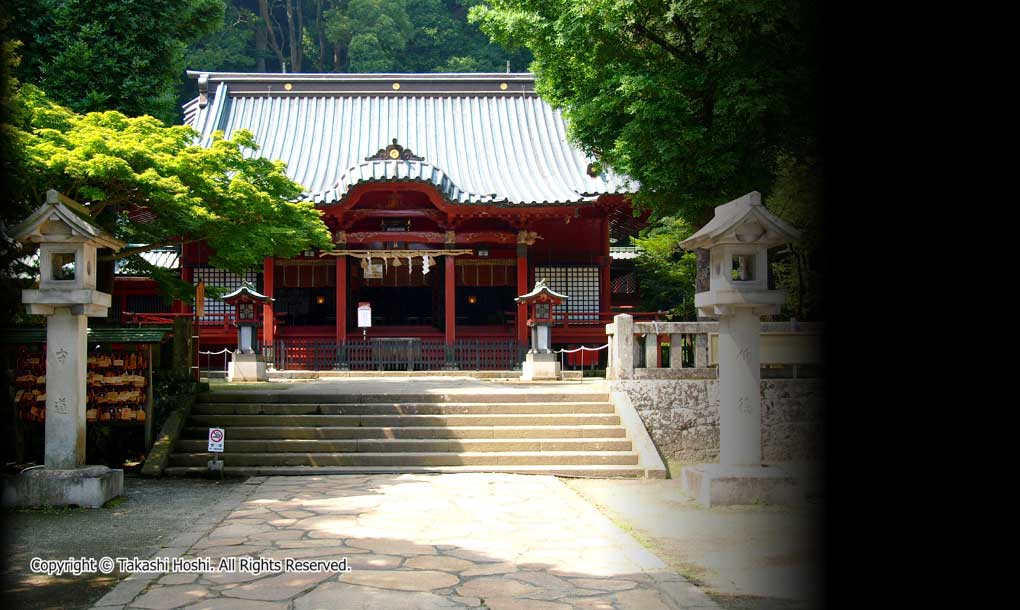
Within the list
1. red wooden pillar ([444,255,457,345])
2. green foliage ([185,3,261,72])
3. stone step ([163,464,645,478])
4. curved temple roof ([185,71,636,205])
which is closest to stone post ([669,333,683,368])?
stone step ([163,464,645,478])

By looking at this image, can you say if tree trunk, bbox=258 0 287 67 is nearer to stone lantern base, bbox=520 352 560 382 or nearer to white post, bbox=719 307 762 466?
stone lantern base, bbox=520 352 560 382

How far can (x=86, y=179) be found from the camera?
9.39 meters

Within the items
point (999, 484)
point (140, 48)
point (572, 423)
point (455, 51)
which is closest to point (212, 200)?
point (140, 48)

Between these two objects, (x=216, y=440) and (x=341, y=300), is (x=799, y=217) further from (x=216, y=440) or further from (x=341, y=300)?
(x=341, y=300)

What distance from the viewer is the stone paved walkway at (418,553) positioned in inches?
194

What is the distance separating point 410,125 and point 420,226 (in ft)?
19.0

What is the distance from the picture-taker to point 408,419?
11.4 meters

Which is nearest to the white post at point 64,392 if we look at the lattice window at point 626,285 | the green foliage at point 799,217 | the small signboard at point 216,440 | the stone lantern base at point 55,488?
the stone lantern base at point 55,488

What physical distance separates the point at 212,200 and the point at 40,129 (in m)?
2.08

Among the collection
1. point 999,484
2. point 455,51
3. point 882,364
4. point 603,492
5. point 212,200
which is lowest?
point 603,492

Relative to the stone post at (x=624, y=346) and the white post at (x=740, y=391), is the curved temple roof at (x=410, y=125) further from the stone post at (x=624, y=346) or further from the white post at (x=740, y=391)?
the white post at (x=740, y=391)

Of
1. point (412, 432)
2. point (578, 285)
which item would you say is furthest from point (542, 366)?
point (412, 432)

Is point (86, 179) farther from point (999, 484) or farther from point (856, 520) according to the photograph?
point (999, 484)

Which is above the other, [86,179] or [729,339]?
[86,179]
